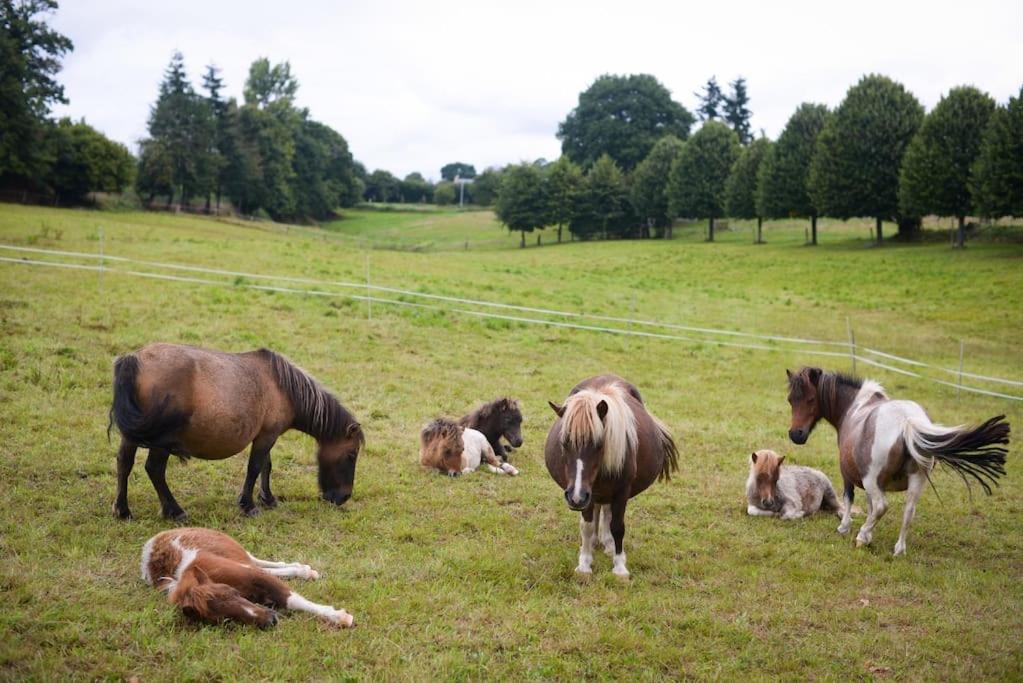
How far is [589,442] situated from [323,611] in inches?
96.7

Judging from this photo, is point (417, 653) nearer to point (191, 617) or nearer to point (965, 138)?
point (191, 617)

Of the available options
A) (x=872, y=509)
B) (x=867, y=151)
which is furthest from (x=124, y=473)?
(x=867, y=151)

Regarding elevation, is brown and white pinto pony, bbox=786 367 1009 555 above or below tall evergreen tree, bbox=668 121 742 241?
below

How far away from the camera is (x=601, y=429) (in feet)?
20.2

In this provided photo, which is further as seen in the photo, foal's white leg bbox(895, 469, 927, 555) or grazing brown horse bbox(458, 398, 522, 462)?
grazing brown horse bbox(458, 398, 522, 462)

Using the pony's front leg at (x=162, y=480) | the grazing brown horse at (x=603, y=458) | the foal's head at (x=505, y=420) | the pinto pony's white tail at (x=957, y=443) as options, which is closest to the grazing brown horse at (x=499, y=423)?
the foal's head at (x=505, y=420)

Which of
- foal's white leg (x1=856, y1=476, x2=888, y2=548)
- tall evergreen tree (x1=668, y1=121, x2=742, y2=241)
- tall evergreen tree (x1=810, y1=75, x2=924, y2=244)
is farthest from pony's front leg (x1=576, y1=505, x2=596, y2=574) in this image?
tall evergreen tree (x1=668, y1=121, x2=742, y2=241)

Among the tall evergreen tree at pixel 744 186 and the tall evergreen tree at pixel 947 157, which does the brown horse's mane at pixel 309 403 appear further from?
the tall evergreen tree at pixel 744 186

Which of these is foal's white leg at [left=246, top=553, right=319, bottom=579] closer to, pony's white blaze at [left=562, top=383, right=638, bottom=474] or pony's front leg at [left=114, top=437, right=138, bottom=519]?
pony's front leg at [left=114, top=437, right=138, bottom=519]

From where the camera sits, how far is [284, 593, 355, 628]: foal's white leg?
206 inches

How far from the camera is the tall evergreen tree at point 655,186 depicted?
5962cm

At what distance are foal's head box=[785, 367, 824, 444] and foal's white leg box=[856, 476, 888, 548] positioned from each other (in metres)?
1.17

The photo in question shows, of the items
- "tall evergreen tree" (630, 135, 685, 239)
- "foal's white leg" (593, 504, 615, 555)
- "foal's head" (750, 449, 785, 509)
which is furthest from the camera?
"tall evergreen tree" (630, 135, 685, 239)

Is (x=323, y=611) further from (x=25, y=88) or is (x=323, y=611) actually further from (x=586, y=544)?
(x=25, y=88)
